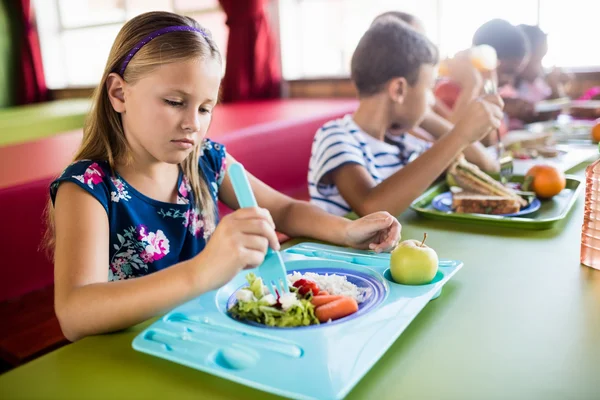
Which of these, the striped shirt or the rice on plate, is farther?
the striped shirt

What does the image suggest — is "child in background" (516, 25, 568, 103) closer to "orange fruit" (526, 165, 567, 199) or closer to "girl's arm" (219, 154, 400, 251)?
"orange fruit" (526, 165, 567, 199)

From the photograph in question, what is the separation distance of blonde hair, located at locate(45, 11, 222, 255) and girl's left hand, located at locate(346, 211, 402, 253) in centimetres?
37

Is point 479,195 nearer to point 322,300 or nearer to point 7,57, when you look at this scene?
point 322,300

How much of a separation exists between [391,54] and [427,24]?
2270 millimetres

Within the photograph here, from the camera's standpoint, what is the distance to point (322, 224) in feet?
3.43

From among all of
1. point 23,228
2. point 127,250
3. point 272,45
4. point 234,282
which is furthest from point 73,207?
point 272,45

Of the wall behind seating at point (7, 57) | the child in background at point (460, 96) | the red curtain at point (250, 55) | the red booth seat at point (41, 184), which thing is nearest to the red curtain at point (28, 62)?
the wall behind seating at point (7, 57)

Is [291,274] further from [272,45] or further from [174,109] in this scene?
[272,45]

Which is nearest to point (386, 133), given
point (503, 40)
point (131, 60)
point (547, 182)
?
point (547, 182)

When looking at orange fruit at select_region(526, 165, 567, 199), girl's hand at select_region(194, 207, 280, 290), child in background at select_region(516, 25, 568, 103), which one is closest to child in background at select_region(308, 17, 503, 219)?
orange fruit at select_region(526, 165, 567, 199)

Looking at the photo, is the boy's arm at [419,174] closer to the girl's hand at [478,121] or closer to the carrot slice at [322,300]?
the girl's hand at [478,121]

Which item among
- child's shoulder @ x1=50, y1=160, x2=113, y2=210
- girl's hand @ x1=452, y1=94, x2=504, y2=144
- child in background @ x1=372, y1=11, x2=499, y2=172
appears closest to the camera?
child's shoulder @ x1=50, y1=160, x2=113, y2=210

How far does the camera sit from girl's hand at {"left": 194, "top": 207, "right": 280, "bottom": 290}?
25.5 inches

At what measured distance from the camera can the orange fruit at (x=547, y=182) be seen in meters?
1.23
